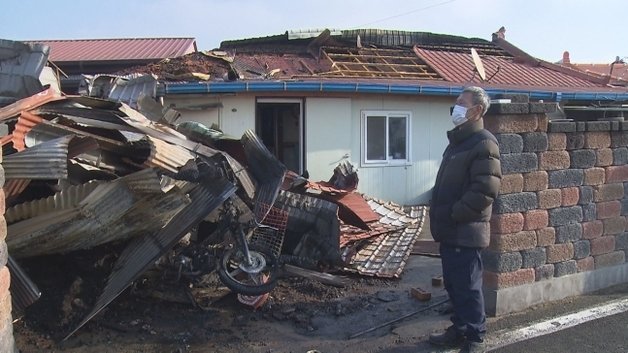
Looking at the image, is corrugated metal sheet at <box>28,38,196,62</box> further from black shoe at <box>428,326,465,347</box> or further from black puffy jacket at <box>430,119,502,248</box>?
black shoe at <box>428,326,465,347</box>

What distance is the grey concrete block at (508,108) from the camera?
5.14 metres

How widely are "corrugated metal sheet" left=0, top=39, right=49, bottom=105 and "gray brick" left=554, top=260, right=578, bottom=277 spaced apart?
680 centimetres

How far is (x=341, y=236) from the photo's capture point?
6973mm

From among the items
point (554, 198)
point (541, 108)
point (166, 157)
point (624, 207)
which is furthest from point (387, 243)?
point (166, 157)

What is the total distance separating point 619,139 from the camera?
619cm

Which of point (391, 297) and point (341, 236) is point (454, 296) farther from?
point (341, 236)

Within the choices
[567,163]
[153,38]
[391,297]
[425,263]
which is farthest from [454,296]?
[153,38]

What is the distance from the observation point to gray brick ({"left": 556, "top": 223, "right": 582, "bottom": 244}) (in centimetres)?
568

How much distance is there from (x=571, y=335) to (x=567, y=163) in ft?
6.11

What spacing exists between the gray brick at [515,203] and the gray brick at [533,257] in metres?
0.43

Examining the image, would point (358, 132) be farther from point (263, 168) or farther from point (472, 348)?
point (472, 348)

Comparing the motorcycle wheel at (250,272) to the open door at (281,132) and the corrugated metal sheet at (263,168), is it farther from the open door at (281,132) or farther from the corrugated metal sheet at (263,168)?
the open door at (281,132)

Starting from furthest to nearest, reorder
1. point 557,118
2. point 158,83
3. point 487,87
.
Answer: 1. point 487,87
2. point 158,83
3. point 557,118

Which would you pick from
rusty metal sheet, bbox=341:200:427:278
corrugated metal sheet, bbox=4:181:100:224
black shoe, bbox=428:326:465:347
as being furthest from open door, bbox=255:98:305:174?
black shoe, bbox=428:326:465:347
